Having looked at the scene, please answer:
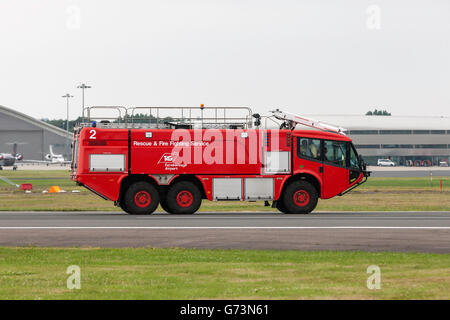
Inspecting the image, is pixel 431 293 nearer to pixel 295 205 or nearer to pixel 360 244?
pixel 360 244

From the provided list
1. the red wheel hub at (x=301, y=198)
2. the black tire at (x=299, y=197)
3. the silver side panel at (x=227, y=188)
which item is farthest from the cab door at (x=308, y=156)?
the silver side panel at (x=227, y=188)

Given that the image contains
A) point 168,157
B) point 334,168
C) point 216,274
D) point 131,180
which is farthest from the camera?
point 334,168

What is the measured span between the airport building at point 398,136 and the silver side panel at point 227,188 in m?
125

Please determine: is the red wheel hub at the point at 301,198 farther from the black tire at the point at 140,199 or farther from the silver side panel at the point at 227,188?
the black tire at the point at 140,199

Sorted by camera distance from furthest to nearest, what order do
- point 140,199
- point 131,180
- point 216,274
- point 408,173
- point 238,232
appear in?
1. point 408,173
2. point 131,180
3. point 140,199
4. point 238,232
5. point 216,274

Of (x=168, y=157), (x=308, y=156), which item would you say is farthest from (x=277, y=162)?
(x=168, y=157)

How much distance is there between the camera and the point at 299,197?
96.7 feet

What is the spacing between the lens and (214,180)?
2917 cm

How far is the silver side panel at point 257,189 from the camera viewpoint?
29.3 metres

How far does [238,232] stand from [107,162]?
9.72 metres

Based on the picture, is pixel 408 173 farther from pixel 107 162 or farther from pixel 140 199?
pixel 107 162

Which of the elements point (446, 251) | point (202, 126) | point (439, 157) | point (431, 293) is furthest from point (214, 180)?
point (439, 157)

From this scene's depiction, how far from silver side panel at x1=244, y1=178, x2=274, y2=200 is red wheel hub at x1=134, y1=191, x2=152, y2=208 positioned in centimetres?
378

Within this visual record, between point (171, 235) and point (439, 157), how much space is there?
144 meters
